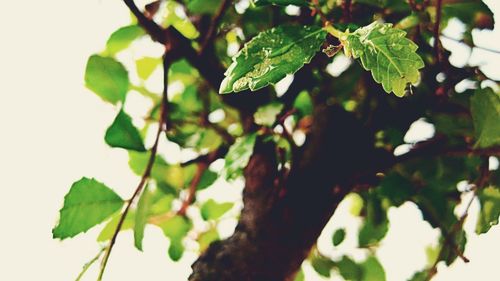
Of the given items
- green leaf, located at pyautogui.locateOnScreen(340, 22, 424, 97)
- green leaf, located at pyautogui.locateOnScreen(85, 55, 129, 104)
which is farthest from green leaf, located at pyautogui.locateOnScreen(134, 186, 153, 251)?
green leaf, located at pyautogui.locateOnScreen(340, 22, 424, 97)

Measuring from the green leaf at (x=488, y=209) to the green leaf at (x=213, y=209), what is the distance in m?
0.39

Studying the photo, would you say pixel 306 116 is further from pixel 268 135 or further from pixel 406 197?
pixel 406 197

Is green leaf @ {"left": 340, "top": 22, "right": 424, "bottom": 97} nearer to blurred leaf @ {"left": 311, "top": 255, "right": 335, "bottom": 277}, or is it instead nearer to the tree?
the tree

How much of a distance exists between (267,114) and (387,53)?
316 mm

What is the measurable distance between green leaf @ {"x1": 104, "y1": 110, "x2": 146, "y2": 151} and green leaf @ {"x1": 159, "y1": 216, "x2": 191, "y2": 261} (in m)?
0.19

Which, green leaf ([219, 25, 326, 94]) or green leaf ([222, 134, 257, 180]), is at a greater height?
green leaf ([219, 25, 326, 94])

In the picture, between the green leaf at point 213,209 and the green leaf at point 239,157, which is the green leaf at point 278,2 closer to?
the green leaf at point 239,157

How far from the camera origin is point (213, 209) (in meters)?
0.81

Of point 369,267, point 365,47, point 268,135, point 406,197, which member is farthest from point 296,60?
point 369,267

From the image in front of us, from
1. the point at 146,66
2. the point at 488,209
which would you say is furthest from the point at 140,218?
the point at 488,209

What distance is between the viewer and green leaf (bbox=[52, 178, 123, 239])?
517 millimetres

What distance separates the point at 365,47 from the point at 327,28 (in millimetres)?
48

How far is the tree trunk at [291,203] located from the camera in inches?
21.5

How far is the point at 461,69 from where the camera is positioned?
22.2 inches
